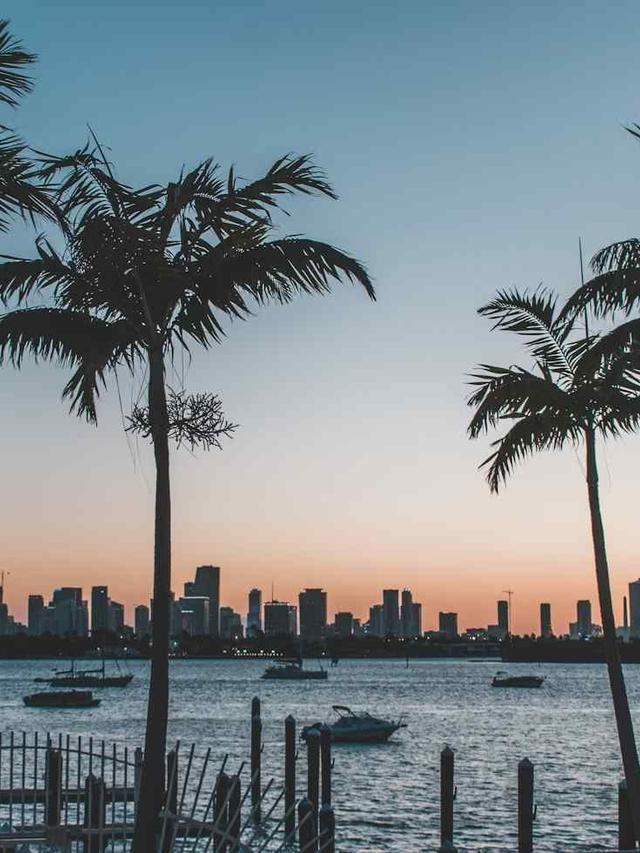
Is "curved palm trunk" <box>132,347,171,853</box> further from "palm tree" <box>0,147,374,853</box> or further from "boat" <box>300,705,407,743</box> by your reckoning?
"boat" <box>300,705,407,743</box>

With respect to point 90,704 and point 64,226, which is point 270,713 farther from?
point 64,226

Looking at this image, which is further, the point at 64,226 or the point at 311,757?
the point at 311,757

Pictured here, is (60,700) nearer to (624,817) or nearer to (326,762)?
(326,762)

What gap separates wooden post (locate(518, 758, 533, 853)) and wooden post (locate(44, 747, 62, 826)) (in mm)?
10752

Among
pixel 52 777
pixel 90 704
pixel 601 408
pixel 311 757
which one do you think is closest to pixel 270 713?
pixel 90 704

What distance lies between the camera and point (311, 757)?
37562 millimetres

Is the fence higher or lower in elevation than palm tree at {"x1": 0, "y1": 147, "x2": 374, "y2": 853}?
lower

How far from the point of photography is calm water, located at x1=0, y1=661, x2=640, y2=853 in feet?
147

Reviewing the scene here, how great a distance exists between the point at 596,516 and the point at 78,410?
26.4 ft

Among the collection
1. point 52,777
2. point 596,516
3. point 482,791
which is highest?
point 596,516

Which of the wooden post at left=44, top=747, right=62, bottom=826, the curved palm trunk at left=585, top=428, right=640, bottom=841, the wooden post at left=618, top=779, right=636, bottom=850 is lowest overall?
the wooden post at left=618, top=779, right=636, bottom=850

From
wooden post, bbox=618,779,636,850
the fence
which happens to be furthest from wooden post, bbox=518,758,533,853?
the fence

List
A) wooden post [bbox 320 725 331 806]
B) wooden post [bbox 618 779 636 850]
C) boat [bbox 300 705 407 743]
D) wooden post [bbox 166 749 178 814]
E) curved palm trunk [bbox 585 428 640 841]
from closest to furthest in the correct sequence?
1. wooden post [bbox 166 749 178 814]
2. curved palm trunk [bbox 585 428 640 841]
3. wooden post [bbox 618 779 636 850]
4. wooden post [bbox 320 725 331 806]
5. boat [bbox 300 705 407 743]

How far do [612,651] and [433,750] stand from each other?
206 ft
